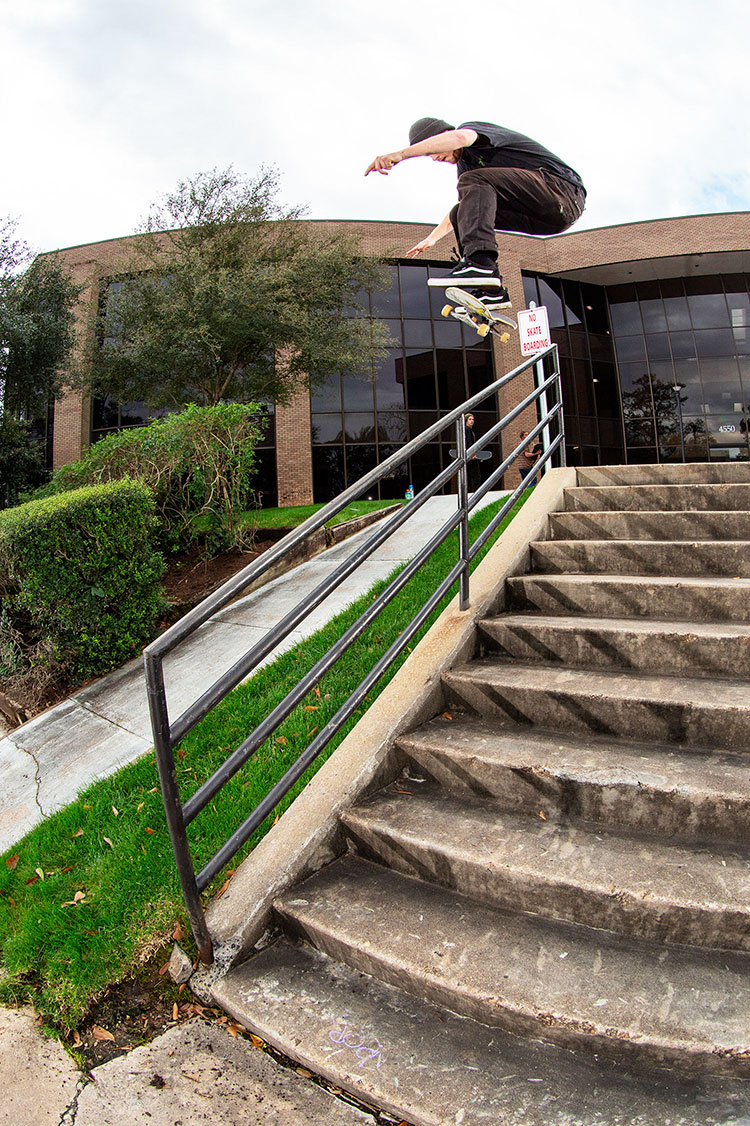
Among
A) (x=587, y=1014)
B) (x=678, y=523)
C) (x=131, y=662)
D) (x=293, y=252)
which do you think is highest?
(x=293, y=252)

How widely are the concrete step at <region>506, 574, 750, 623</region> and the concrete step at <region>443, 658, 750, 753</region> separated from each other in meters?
0.54

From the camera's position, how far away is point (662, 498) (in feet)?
14.6

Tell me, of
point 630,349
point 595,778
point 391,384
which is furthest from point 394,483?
point 595,778

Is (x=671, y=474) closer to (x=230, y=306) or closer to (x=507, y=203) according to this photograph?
(x=507, y=203)

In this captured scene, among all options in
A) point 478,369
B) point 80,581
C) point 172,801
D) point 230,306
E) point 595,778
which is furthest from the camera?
point 478,369

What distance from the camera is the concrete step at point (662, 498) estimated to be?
4258mm

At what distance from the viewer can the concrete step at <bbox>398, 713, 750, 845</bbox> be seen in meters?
2.12

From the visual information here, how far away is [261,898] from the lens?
2248mm

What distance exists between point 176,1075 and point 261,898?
552 mm

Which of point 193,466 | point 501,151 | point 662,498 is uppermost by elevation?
point 501,151

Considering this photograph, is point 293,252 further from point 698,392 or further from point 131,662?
point 698,392

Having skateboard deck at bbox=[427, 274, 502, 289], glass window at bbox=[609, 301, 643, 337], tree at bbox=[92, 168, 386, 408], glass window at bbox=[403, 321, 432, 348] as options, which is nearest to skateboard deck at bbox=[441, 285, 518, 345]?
skateboard deck at bbox=[427, 274, 502, 289]

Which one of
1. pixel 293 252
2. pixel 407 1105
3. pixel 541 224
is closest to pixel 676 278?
pixel 293 252

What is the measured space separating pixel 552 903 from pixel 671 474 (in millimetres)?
3774
